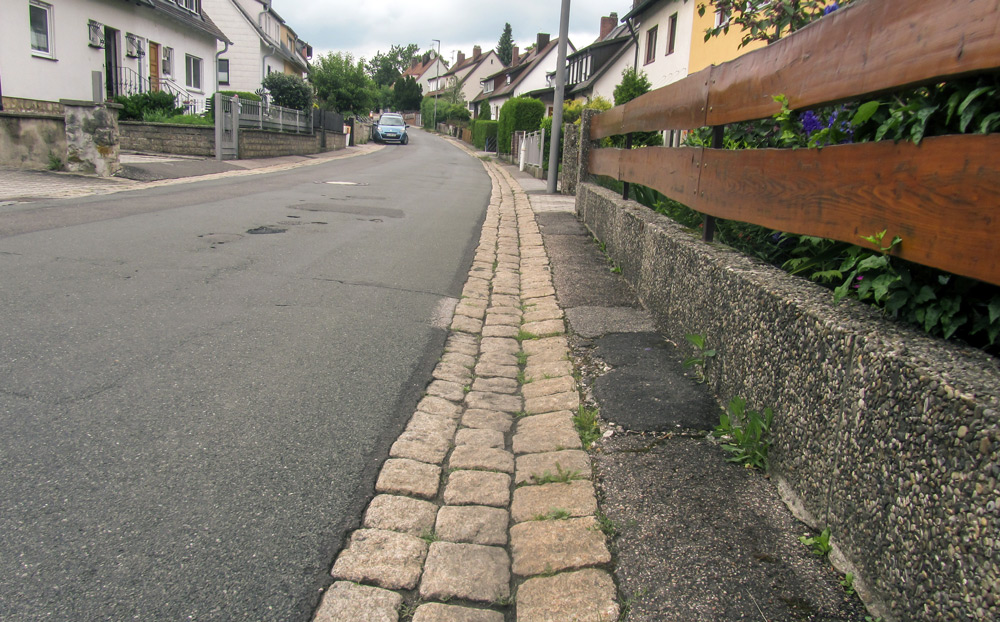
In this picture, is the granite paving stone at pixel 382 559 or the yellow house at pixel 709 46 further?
the yellow house at pixel 709 46

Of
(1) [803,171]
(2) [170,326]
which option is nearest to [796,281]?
(1) [803,171]

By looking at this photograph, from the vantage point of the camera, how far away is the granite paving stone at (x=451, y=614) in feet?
6.75

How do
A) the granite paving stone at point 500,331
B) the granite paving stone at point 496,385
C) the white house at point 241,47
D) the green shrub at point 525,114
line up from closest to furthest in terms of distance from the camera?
the granite paving stone at point 496,385 < the granite paving stone at point 500,331 < the green shrub at point 525,114 < the white house at point 241,47

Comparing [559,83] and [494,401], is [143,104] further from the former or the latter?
[494,401]

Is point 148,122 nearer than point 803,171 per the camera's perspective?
No

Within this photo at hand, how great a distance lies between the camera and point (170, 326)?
4461 millimetres

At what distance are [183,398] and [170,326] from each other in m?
1.24

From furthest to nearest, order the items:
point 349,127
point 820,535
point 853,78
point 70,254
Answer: point 349,127, point 70,254, point 853,78, point 820,535

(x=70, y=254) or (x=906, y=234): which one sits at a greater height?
(x=906, y=234)

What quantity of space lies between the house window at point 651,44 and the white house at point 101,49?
719 inches

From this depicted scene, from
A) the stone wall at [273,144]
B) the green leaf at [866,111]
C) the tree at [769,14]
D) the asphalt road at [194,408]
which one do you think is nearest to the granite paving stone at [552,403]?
the asphalt road at [194,408]

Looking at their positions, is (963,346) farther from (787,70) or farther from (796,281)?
(787,70)

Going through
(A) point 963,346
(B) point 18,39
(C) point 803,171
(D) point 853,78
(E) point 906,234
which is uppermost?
(B) point 18,39

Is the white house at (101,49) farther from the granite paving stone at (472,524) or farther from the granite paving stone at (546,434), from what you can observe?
the granite paving stone at (472,524)
